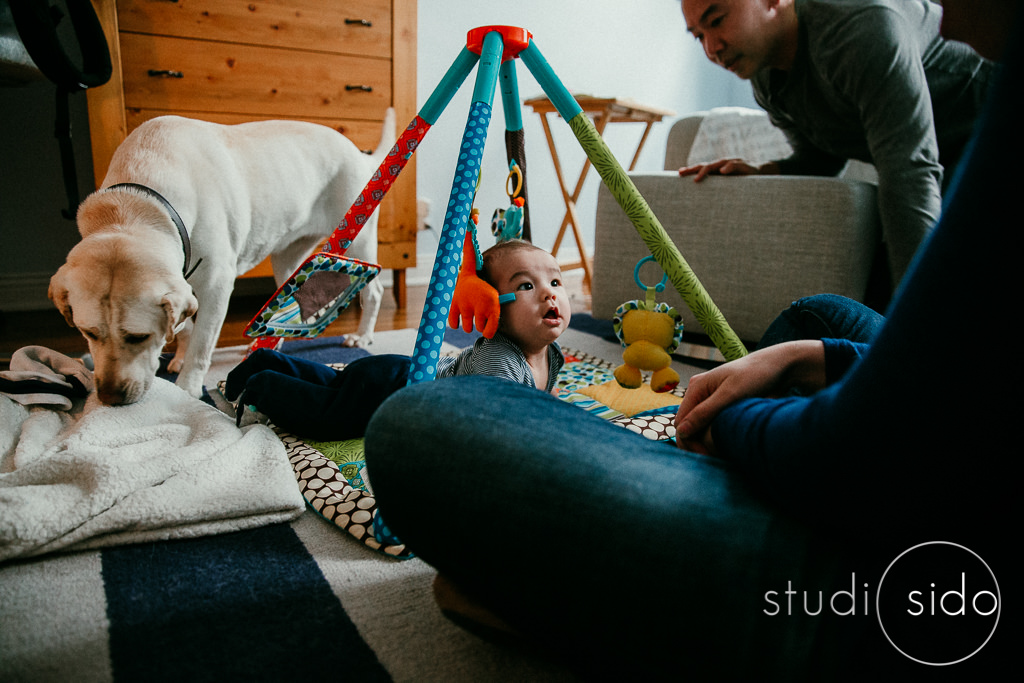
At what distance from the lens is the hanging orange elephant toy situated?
1148mm

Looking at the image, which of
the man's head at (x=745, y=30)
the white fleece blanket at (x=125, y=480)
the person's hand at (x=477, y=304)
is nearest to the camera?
the white fleece blanket at (x=125, y=480)

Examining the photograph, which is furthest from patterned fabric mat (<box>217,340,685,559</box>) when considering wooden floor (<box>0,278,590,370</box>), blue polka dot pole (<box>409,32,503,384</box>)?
wooden floor (<box>0,278,590,370</box>)

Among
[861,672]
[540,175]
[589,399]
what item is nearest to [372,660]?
[861,672]

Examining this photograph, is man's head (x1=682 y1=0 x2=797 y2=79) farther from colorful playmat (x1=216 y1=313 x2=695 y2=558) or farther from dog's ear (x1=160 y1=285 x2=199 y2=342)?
dog's ear (x1=160 y1=285 x2=199 y2=342)

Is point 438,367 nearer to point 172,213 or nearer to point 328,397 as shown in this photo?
point 328,397

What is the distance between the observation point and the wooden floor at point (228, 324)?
1626 mm

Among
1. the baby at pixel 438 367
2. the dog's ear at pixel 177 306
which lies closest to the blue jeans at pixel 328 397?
the baby at pixel 438 367

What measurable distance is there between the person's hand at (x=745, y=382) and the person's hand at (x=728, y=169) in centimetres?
112

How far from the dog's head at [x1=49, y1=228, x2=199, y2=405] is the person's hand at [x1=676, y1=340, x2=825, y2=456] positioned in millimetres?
926

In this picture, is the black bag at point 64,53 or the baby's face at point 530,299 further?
the black bag at point 64,53

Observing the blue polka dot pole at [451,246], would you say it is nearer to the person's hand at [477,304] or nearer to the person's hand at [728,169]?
the person's hand at [477,304]

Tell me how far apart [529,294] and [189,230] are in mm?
804

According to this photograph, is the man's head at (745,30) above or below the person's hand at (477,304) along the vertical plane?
above

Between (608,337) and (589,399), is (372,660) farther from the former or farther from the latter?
(608,337)
